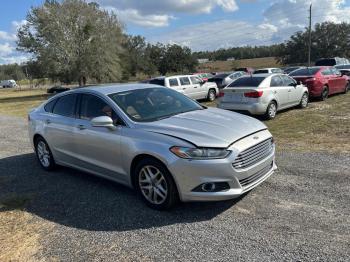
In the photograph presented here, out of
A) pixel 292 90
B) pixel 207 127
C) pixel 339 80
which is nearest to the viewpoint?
pixel 207 127

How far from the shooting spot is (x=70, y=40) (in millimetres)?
36688

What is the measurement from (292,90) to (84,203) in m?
10.1

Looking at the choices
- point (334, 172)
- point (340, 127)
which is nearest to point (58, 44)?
point (340, 127)

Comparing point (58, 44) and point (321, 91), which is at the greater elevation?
point (58, 44)

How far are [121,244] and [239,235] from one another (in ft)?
4.26

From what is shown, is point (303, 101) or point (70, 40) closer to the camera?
point (303, 101)

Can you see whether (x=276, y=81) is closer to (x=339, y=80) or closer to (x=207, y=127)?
(x=339, y=80)

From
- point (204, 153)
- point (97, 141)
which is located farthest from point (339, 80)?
point (204, 153)

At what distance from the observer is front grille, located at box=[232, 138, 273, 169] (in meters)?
4.55

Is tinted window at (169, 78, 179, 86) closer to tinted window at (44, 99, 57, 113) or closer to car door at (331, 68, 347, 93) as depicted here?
car door at (331, 68, 347, 93)

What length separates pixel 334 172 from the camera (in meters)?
6.04

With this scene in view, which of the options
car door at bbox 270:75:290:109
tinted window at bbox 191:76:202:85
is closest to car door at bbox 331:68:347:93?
car door at bbox 270:75:290:109

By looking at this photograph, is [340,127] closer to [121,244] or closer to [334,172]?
[334,172]

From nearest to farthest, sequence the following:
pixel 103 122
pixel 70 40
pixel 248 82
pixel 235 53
Answer: pixel 103 122
pixel 248 82
pixel 70 40
pixel 235 53
